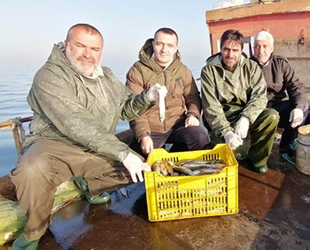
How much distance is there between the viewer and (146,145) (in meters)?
3.18

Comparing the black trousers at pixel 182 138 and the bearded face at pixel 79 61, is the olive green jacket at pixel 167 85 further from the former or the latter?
the bearded face at pixel 79 61

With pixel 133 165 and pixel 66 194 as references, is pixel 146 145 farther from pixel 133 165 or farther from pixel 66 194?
pixel 66 194

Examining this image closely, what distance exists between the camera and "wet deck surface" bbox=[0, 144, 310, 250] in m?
2.23

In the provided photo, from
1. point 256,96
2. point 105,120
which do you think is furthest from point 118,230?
point 256,96

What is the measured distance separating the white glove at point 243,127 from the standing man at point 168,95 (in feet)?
1.58

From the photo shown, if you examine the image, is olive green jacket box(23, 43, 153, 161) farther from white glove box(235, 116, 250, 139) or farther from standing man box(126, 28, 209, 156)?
white glove box(235, 116, 250, 139)

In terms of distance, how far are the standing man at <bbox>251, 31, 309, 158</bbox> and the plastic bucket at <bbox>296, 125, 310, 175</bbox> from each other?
18.1 inches

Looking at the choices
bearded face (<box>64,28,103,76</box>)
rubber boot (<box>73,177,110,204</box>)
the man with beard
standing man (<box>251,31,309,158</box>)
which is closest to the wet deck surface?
rubber boot (<box>73,177,110,204</box>)

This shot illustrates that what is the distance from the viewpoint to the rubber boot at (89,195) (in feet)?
9.58

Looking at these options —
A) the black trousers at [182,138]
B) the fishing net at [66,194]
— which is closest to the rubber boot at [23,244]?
the fishing net at [66,194]

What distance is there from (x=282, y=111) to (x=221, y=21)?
334 cm

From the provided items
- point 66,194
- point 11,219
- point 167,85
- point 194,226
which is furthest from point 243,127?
point 11,219

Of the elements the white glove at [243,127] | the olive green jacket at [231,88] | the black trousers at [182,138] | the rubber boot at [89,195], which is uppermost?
the olive green jacket at [231,88]

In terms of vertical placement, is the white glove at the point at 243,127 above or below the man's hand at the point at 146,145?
above
